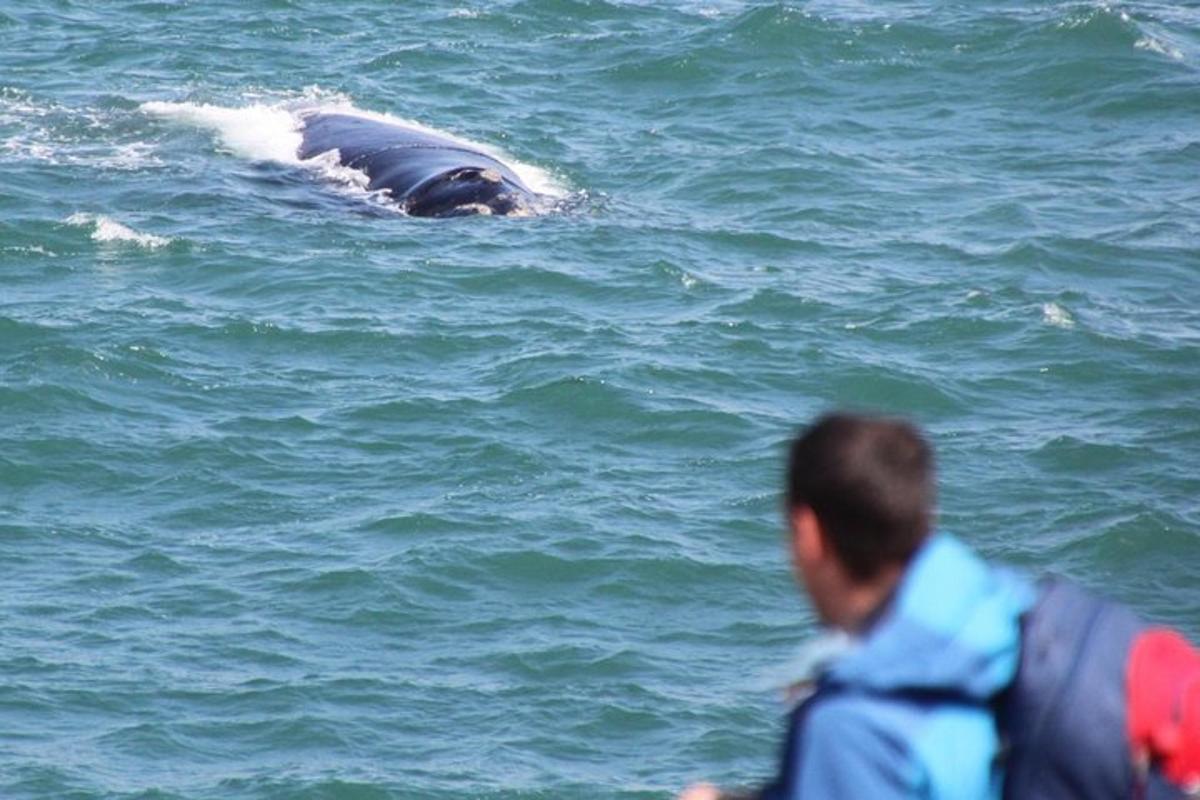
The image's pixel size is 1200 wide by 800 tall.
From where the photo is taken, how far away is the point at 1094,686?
3604 mm

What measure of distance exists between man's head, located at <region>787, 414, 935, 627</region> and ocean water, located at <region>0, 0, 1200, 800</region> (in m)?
8.10

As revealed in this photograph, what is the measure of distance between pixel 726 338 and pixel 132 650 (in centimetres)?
698

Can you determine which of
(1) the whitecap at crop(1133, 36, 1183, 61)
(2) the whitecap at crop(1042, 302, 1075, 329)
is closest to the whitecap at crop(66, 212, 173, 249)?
(2) the whitecap at crop(1042, 302, 1075, 329)

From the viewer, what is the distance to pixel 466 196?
851 inches

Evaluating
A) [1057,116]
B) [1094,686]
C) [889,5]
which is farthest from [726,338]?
[1094,686]

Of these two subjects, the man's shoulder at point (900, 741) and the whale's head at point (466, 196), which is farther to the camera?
the whale's head at point (466, 196)

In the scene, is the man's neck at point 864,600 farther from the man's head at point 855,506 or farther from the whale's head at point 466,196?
the whale's head at point 466,196

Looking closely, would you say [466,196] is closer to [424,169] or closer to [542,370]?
[424,169]

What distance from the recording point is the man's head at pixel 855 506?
3635mm

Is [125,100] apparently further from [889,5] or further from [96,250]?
[889,5]

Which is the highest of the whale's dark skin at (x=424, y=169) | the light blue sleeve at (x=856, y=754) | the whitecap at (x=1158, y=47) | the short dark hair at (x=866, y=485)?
the short dark hair at (x=866, y=485)

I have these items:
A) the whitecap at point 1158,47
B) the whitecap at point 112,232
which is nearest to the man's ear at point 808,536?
the whitecap at point 112,232

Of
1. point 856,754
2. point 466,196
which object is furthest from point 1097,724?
point 466,196

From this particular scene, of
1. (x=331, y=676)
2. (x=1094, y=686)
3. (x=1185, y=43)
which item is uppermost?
(x=1094, y=686)
